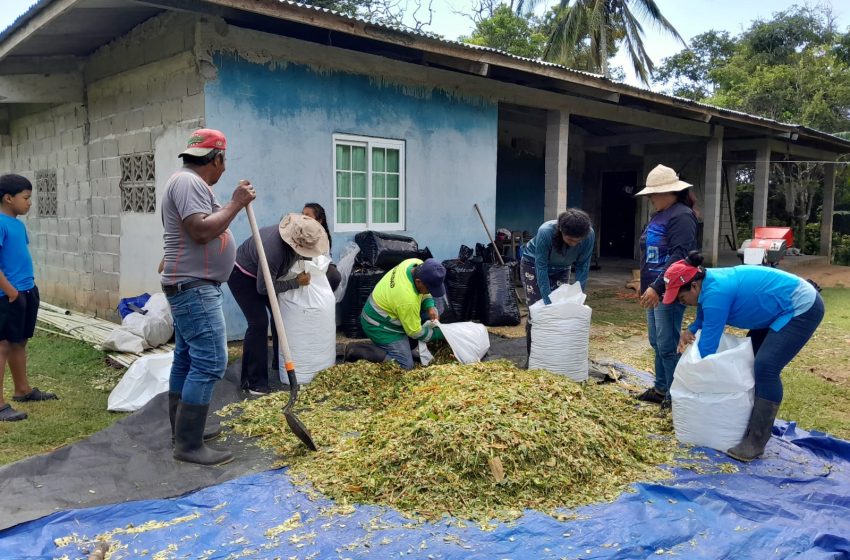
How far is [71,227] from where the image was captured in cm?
801

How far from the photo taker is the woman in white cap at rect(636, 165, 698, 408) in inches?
158

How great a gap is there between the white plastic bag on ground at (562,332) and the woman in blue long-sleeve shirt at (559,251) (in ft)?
0.36

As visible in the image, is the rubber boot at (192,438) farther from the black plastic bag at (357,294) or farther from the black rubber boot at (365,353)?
the black plastic bag at (357,294)

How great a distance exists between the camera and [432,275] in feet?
15.0

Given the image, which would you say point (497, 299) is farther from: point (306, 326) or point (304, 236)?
point (304, 236)

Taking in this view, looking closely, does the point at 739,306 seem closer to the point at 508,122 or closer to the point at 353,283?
the point at 353,283

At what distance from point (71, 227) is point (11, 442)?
16.2 feet

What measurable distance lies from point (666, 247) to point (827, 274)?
11.8 metres

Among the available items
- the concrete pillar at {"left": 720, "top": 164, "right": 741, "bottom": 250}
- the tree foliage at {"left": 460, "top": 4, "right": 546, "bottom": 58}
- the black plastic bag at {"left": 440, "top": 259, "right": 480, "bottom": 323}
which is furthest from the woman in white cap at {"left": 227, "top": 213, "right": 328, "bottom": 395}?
the tree foliage at {"left": 460, "top": 4, "right": 546, "bottom": 58}

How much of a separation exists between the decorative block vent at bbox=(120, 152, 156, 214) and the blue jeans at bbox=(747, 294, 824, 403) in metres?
Answer: 5.40

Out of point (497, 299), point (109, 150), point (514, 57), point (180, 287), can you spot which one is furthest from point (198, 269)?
point (514, 57)

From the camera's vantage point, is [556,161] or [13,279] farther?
[556,161]

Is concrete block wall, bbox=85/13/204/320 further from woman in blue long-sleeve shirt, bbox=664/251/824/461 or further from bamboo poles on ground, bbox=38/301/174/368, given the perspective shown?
woman in blue long-sleeve shirt, bbox=664/251/824/461

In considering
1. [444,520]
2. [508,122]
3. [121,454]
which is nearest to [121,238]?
[121,454]
